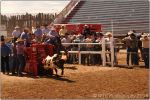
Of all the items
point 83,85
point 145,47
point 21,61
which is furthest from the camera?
point 145,47

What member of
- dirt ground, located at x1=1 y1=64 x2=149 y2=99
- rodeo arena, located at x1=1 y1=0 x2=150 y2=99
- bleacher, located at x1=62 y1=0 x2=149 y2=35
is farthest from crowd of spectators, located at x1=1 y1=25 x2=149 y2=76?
bleacher, located at x1=62 y1=0 x2=149 y2=35

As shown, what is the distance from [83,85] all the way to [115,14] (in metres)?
23.7

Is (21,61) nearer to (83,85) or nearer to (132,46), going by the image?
(83,85)

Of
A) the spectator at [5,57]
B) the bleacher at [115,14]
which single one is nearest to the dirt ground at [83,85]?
the spectator at [5,57]

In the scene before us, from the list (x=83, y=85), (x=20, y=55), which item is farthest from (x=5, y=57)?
(x=83, y=85)

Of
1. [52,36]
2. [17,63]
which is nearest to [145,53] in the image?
[52,36]

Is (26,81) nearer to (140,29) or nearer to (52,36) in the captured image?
(52,36)

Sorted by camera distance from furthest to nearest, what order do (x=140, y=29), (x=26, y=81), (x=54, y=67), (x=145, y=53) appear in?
(x=140, y=29) < (x=145, y=53) < (x=54, y=67) < (x=26, y=81)

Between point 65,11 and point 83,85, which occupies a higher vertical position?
point 65,11

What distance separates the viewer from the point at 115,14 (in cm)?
3588

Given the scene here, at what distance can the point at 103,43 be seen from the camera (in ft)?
58.7

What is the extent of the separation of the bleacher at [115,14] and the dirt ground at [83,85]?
18231mm

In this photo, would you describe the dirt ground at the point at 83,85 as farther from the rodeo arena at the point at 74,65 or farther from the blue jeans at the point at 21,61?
the blue jeans at the point at 21,61

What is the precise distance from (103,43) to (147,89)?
Result: 20.9 ft
